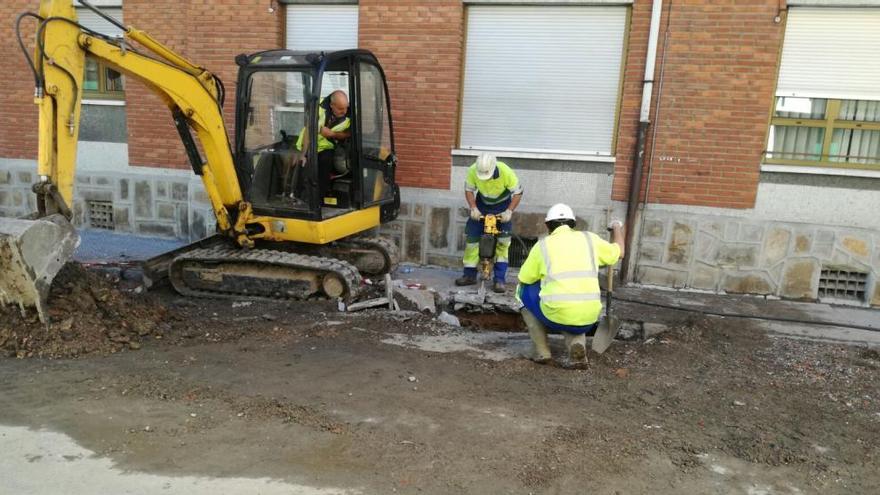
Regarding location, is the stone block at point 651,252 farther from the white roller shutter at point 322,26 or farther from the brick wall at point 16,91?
the brick wall at point 16,91

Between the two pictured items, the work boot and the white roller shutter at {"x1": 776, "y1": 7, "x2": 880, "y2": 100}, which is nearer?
the work boot

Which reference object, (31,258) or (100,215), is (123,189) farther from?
(31,258)

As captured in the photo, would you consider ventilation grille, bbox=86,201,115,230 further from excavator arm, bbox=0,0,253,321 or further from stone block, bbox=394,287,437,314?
stone block, bbox=394,287,437,314

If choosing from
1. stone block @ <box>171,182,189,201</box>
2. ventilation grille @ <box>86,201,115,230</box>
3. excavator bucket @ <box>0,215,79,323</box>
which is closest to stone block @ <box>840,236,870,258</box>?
excavator bucket @ <box>0,215,79,323</box>

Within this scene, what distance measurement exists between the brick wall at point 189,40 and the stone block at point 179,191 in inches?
11.1

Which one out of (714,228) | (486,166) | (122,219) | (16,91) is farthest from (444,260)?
(16,91)

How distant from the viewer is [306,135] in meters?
6.36

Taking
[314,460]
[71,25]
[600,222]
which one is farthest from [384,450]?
[600,222]

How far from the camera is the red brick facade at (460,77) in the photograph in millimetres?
7098

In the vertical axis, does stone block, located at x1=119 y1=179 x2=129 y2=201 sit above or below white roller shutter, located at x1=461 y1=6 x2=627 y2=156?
below

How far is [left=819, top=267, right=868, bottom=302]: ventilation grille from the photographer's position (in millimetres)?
7316

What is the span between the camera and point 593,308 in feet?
16.0

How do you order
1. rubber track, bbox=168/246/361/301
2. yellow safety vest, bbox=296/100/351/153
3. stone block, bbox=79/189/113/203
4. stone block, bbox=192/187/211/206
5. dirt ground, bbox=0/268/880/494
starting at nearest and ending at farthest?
dirt ground, bbox=0/268/880/494 → rubber track, bbox=168/246/361/301 → yellow safety vest, bbox=296/100/351/153 → stone block, bbox=192/187/211/206 → stone block, bbox=79/189/113/203

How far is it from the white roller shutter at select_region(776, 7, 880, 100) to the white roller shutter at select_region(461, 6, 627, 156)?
1.91 m
